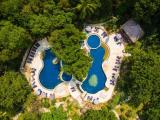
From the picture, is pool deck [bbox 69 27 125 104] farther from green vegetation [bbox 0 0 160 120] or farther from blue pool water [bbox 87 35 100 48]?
green vegetation [bbox 0 0 160 120]

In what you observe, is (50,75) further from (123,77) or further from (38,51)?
(123,77)

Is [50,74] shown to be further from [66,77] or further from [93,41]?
[93,41]

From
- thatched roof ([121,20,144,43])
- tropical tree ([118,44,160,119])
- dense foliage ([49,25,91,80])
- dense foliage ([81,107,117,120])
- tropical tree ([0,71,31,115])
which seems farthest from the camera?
thatched roof ([121,20,144,43])

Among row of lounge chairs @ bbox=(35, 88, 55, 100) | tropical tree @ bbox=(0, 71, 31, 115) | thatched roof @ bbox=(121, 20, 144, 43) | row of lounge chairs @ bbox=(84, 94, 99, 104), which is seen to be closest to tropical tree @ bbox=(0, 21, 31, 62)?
tropical tree @ bbox=(0, 71, 31, 115)

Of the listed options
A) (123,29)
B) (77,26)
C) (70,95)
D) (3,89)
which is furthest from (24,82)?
(123,29)

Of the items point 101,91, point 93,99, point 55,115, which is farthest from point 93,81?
point 55,115

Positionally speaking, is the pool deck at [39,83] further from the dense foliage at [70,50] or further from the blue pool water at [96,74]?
the dense foliage at [70,50]

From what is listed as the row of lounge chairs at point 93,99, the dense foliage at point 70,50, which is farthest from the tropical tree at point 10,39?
the row of lounge chairs at point 93,99
